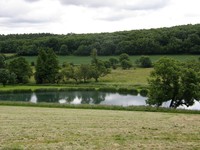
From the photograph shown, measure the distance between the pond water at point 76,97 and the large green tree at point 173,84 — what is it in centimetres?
1654

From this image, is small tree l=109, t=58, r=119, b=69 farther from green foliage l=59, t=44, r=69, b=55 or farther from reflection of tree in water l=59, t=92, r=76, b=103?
reflection of tree in water l=59, t=92, r=76, b=103

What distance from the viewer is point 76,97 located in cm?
7750

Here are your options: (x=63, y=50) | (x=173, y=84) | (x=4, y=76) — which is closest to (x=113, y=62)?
(x=63, y=50)

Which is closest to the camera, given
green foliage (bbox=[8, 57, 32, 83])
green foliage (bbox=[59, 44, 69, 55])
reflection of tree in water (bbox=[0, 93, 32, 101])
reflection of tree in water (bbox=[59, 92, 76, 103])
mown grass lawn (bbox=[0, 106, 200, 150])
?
mown grass lawn (bbox=[0, 106, 200, 150])

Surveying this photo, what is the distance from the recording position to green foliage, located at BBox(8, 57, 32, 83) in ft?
330

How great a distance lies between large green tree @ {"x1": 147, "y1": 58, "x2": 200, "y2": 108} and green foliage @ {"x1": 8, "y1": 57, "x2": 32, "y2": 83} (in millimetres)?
57832

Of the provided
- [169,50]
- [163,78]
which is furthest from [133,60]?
[163,78]

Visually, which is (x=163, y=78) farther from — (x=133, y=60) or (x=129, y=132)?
(x=133, y=60)

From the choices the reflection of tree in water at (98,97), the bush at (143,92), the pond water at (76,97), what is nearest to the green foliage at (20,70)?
the pond water at (76,97)

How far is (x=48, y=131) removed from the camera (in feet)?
64.9

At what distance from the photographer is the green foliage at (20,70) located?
100688 mm

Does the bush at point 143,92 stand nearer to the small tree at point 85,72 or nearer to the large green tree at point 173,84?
the small tree at point 85,72

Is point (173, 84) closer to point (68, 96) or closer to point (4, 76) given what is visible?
point (68, 96)

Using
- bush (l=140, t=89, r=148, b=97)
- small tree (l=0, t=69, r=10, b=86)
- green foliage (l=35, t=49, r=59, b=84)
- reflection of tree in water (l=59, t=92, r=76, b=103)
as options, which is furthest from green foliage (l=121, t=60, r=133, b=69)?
small tree (l=0, t=69, r=10, b=86)
